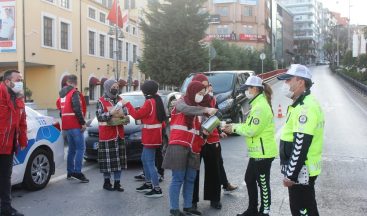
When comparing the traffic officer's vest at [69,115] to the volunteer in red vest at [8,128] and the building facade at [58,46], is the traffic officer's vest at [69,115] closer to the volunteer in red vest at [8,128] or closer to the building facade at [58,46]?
the volunteer in red vest at [8,128]

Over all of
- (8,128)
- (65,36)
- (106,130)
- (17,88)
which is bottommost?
(106,130)

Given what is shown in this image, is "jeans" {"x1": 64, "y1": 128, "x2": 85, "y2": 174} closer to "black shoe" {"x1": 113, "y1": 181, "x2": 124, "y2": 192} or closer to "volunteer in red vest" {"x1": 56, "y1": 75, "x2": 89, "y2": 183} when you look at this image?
"volunteer in red vest" {"x1": 56, "y1": 75, "x2": 89, "y2": 183}

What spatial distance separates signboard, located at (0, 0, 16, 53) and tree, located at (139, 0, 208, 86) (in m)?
8.88

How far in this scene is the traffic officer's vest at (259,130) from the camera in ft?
17.4

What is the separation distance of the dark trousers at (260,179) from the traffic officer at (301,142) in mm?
1210

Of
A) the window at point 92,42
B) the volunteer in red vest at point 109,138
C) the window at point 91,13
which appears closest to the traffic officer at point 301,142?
the volunteer in red vest at point 109,138

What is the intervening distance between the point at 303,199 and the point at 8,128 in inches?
147

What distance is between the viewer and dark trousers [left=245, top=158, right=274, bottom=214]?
213 inches

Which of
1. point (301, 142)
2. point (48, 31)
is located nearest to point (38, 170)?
point (301, 142)

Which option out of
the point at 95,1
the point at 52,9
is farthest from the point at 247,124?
the point at 95,1

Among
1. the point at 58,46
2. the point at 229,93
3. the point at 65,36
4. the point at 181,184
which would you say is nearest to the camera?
the point at 181,184

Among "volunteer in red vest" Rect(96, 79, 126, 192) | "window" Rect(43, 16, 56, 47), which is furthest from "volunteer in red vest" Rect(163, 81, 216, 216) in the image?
"window" Rect(43, 16, 56, 47)

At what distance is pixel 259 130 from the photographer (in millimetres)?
5289

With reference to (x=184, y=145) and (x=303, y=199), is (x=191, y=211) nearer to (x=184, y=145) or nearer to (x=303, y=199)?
(x=184, y=145)
